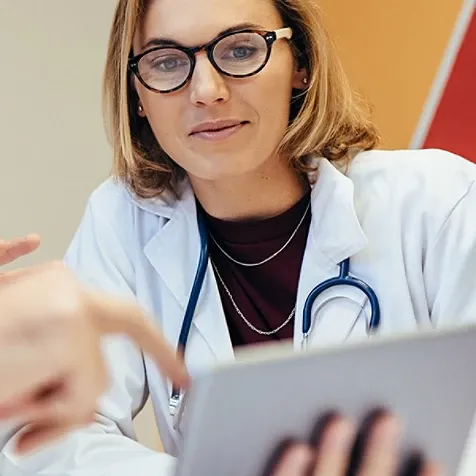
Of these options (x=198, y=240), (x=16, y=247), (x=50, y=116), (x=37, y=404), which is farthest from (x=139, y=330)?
(x=50, y=116)

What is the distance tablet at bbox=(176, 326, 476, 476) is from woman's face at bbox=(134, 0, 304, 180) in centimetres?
56

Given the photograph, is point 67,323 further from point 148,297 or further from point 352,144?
point 352,144

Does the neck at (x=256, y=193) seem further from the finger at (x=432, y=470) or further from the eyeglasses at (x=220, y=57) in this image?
the finger at (x=432, y=470)

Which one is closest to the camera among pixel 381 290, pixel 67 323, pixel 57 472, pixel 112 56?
pixel 67 323

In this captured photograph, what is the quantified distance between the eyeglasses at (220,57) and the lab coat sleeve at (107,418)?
28 centimetres

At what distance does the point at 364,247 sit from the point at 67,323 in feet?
2.25

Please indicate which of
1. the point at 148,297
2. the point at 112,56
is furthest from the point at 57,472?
the point at 112,56

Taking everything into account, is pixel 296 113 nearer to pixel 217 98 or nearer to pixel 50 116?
pixel 217 98

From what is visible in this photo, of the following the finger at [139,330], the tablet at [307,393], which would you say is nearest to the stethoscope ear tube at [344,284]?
the tablet at [307,393]

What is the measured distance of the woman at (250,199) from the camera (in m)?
0.96

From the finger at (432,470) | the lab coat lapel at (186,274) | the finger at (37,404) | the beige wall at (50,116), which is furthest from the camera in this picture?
the beige wall at (50,116)

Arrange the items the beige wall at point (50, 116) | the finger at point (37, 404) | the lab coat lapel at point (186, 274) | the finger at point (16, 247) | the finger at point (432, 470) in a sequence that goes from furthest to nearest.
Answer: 1. the beige wall at point (50, 116)
2. the lab coat lapel at point (186, 274)
3. the finger at point (16, 247)
4. the finger at point (432, 470)
5. the finger at point (37, 404)

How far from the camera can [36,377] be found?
35 centimetres

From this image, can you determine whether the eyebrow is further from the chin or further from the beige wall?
the beige wall
